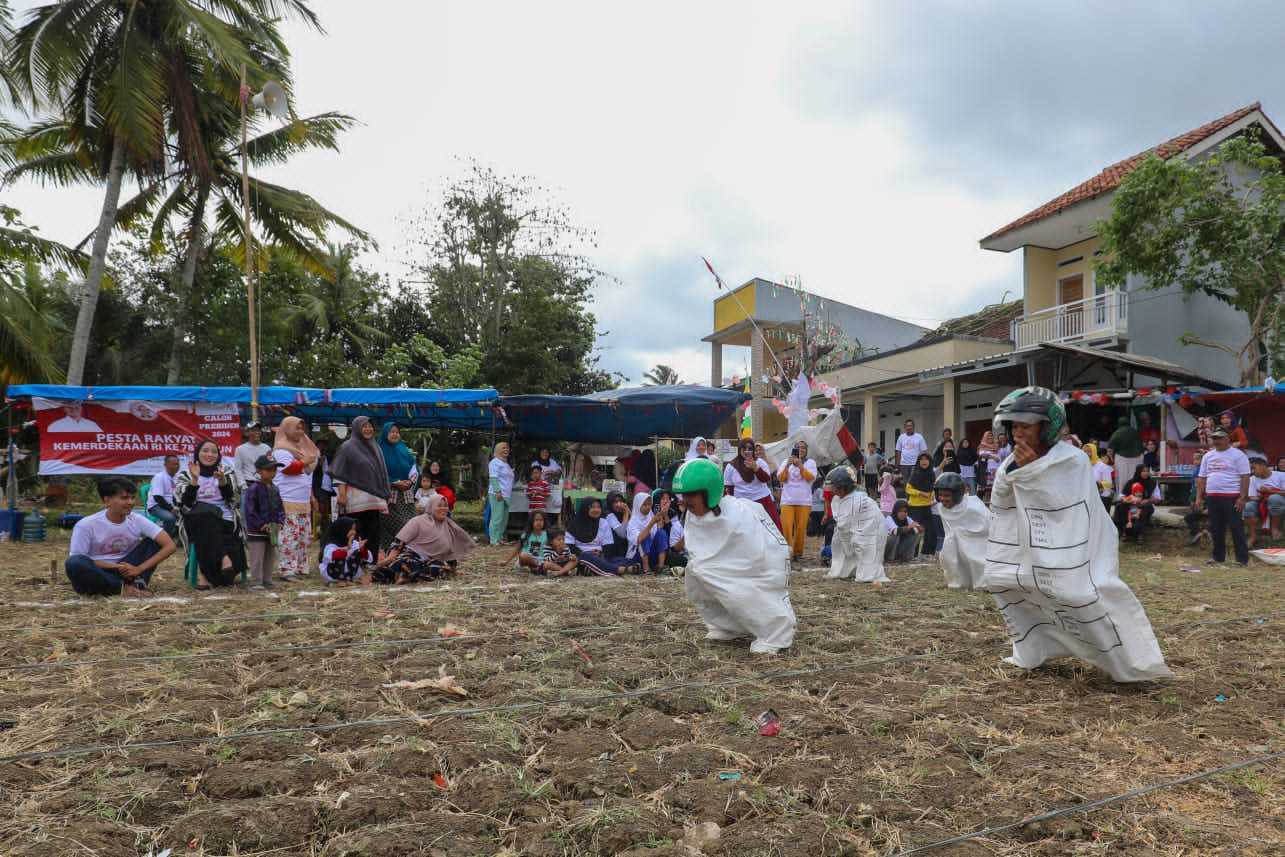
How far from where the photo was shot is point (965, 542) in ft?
26.2

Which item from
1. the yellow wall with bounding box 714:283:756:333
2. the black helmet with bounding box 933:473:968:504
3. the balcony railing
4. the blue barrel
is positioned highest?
the yellow wall with bounding box 714:283:756:333

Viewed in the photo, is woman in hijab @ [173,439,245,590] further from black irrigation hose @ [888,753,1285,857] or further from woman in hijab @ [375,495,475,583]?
black irrigation hose @ [888,753,1285,857]

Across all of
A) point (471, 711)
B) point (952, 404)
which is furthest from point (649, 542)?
point (952, 404)

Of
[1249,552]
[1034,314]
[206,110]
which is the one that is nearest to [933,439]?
[1034,314]

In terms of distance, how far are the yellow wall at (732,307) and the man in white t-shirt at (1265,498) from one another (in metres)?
15.7

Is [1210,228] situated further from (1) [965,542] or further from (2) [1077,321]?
(1) [965,542]

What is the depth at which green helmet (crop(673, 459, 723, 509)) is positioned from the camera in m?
5.11

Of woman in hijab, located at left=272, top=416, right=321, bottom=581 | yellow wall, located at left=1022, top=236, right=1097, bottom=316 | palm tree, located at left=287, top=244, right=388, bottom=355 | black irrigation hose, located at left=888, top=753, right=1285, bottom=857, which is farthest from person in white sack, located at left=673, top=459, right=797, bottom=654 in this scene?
palm tree, located at left=287, top=244, right=388, bottom=355

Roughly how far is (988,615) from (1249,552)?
655cm

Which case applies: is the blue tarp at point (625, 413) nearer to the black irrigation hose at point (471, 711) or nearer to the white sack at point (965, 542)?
the white sack at point (965, 542)

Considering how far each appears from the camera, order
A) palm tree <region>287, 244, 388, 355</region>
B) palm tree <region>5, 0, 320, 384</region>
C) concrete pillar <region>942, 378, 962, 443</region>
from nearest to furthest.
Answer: palm tree <region>5, 0, 320, 384</region> < concrete pillar <region>942, 378, 962, 443</region> < palm tree <region>287, 244, 388, 355</region>

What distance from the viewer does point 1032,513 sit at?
4.18 m

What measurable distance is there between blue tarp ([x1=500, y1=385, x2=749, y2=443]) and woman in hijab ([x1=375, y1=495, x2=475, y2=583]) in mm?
3818

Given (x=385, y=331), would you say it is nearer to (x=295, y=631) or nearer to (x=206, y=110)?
(x=206, y=110)
